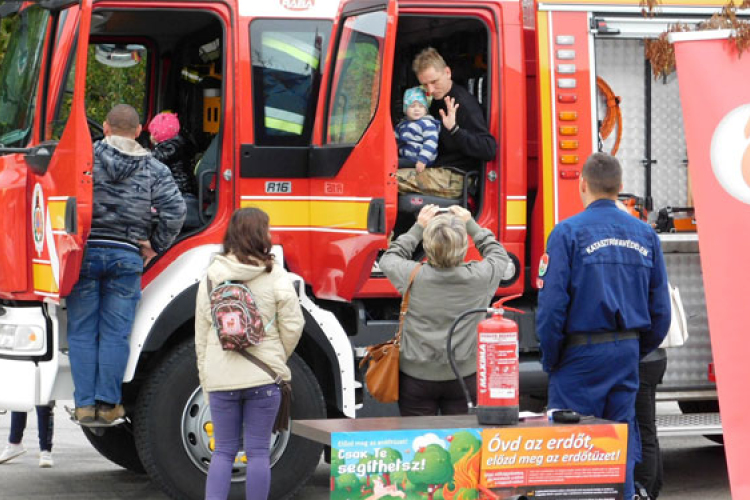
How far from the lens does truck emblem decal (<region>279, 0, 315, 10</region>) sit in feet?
26.3

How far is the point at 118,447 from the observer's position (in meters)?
8.88

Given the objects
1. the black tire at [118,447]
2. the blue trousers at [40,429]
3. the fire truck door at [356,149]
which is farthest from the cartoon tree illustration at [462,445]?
the blue trousers at [40,429]

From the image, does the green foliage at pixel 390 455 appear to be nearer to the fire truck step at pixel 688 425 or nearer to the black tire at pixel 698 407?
the fire truck step at pixel 688 425

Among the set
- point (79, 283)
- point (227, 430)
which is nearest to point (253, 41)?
point (79, 283)

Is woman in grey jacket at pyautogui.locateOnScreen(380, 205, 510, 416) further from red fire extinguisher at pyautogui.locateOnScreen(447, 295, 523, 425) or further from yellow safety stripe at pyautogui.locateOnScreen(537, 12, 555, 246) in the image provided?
red fire extinguisher at pyautogui.locateOnScreen(447, 295, 523, 425)

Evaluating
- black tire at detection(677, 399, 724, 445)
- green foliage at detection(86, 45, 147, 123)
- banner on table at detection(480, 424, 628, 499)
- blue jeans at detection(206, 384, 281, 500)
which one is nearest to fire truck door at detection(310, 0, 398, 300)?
blue jeans at detection(206, 384, 281, 500)

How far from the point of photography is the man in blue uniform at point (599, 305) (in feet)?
20.5

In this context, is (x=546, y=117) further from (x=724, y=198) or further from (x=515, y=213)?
(x=724, y=198)

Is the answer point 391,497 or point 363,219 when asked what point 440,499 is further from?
point 363,219

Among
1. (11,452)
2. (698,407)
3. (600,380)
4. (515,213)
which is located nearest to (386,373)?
(600,380)

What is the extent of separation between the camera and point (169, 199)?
762cm

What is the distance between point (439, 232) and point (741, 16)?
2684mm

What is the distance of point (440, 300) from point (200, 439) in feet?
5.31

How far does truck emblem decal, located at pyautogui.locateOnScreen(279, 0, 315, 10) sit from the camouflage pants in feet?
3.29
